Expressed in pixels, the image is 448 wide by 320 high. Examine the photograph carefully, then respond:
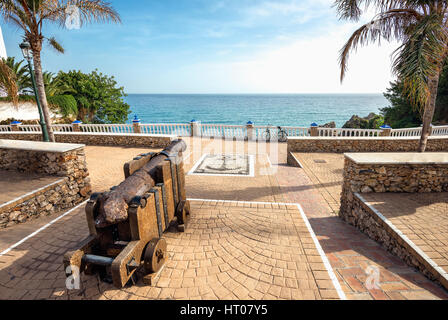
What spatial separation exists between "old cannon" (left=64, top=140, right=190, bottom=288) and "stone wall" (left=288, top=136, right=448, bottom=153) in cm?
852

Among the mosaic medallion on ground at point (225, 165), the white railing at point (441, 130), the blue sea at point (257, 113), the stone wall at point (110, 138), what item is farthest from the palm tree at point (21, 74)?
the blue sea at point (257, 113)

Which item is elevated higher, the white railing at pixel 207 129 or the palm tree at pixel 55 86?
the palm tree at pixel 55 86

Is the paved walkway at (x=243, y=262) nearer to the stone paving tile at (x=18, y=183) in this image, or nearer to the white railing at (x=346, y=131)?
the stone paving tile at (x=18, y=183)

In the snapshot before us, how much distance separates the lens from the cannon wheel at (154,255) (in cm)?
265

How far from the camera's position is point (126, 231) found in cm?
269

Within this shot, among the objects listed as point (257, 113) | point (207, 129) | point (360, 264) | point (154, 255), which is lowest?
point (360, 264)

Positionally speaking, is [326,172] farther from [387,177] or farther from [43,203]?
[43,203]

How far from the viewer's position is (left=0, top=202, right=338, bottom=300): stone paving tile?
2641mm

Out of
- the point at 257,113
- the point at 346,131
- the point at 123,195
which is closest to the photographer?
the point at 123,195

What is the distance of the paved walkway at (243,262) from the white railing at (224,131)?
30.4ft

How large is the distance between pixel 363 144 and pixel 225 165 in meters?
6.81

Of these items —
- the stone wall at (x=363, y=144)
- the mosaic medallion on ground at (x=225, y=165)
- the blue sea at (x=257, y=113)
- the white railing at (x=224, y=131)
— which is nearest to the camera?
the mosaic medallion on ground at (x=225, y=165)

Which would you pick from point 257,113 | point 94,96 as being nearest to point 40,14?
point 94,96
